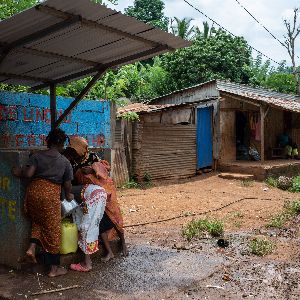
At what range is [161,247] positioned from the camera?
209 inches

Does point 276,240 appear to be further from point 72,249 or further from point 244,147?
point 244,147

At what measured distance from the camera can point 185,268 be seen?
429 cm

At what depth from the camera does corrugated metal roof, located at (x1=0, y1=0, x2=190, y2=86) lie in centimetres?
354

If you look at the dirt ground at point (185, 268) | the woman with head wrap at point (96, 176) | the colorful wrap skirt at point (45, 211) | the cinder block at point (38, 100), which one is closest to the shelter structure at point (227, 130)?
the cinder block at point (38, 100)

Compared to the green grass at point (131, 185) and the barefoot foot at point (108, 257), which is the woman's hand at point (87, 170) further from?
the green grass at point (131, 185)

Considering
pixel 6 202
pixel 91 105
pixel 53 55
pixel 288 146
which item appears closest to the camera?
pixel 6 202

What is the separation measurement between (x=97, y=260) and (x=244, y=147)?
13.8m

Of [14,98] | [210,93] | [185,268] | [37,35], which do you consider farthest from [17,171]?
[210,93]

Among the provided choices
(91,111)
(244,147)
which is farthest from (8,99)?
(244,147)

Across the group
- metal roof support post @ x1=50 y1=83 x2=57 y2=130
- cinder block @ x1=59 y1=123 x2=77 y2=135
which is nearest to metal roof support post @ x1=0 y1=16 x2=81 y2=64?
metal roof support post @ x1=50 y1=83 x2=57 y2=130

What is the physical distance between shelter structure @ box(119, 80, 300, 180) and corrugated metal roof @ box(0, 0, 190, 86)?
6905 mm

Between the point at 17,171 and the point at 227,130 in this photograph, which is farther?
the point at 227,130

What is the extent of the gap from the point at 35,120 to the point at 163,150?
19.1ft

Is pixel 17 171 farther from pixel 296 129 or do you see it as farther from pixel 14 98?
pixel 296 129
